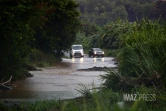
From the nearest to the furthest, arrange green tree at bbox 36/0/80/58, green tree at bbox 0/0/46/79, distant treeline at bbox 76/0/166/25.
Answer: green tree at bbox 0/0/46/79
green tree at bbox 36/0/80/58
distant treeline at bbox 76/0/166/25

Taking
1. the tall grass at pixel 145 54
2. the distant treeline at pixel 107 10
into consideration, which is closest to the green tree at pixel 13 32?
the tall grass at pixel 145 54

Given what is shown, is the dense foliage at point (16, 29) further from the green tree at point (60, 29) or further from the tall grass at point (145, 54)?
the green tree at point (60, 29)

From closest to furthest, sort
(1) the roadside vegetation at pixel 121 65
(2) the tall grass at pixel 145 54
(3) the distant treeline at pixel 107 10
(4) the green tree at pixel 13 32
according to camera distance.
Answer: (1) the roadside vegetation at pixel 121 65, (2) the tall grass at pixel 145 54, (4) the green tree at pixel 13 32, (3) the distant treeline at pixel 107 10

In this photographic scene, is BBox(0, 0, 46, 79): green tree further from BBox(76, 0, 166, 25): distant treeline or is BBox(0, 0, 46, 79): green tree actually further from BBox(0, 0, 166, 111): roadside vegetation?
BBox(76, 0, 166, 25): distant treeline

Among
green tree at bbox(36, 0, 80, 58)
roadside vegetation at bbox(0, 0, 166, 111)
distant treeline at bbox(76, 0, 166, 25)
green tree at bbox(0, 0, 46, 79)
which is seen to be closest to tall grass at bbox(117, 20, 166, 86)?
roadside vegetation at bbox(0, 0, 166, 111)

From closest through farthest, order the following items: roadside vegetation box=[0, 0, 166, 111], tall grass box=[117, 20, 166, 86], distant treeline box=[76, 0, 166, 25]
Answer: roadside vegetation box=[0, 0, 166, 111], tall grass box=[117, 20, 166, 86], distant treeline box=[76, 0, 166, 25]

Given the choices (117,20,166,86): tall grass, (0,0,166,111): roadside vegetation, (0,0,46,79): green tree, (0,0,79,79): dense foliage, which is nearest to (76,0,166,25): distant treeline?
(0,0,79,79): dense foliage

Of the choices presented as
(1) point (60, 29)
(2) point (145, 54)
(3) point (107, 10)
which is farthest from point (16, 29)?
(3) point (107, 10)

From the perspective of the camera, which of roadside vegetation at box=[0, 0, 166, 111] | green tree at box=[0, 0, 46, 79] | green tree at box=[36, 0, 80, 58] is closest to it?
roadside vegetation at box=[0, 0, 166, 111]

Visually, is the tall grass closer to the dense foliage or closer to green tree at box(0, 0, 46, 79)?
the dense foliage

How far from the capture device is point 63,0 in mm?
34531

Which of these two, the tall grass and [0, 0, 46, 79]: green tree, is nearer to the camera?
the tall grass

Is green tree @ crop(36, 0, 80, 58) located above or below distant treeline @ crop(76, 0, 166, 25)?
below

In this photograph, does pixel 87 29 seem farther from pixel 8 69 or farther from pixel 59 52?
pixel 8 69
